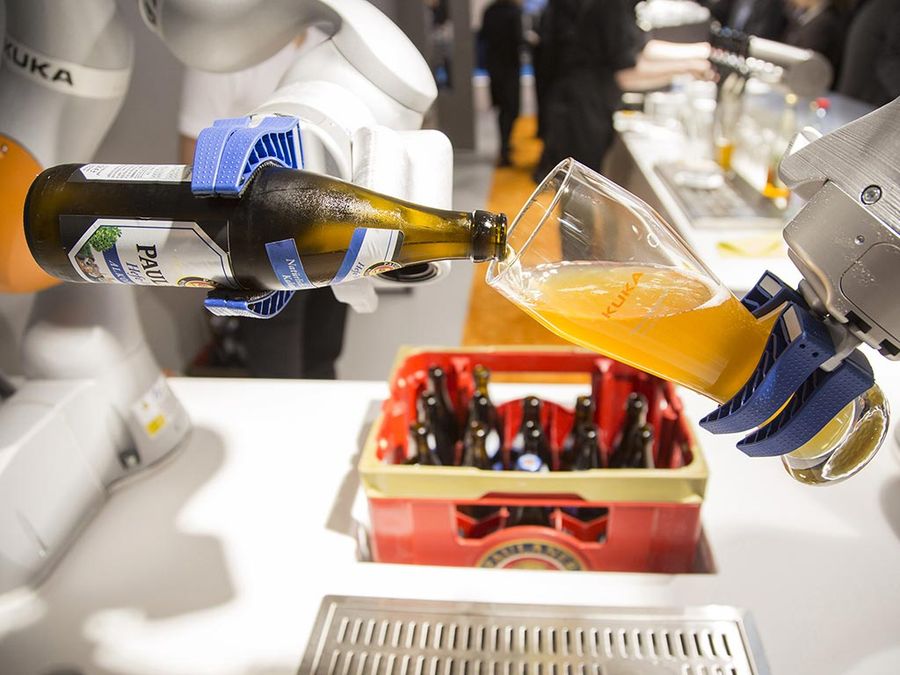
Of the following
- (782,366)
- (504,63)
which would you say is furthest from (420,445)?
(504,63)

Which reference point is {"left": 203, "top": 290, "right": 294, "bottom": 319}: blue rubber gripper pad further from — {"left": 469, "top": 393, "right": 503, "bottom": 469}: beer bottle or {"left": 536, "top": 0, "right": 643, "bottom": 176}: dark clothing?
{"left": 536, "top": 0, "right": 643, "bottom": 176}: dark clothing

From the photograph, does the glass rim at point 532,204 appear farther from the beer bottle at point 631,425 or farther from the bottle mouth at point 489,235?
the beer bottle at point 631,425

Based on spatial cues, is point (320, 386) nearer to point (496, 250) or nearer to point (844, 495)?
point (496, 250)

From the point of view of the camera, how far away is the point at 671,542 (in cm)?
83

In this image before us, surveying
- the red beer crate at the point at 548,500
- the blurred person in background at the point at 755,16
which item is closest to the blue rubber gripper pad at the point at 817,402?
Answer: the red beer crate at the point at 548,500

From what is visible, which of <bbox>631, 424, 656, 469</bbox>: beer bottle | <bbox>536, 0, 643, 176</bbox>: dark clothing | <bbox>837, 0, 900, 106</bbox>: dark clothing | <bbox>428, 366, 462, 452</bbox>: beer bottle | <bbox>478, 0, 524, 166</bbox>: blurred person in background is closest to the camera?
<bbox>631, 424, 656, 469</bbox>: beer bottle

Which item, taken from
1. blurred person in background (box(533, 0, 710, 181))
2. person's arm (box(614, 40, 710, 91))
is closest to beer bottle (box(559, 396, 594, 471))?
blurred person in background (box(533, 0, 710, 181))

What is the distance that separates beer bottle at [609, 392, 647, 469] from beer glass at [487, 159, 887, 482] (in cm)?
40

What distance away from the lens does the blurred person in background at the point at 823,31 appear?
8.16ft

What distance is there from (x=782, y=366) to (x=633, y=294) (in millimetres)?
129

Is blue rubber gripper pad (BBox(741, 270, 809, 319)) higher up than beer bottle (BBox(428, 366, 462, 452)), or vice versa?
blue rubber gripper pad (BBox(741, 270, 809, 319))

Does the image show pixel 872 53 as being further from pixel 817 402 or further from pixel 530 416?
pixel 817 402

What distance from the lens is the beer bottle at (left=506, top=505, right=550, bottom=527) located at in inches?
39.6

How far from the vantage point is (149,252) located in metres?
0.51
